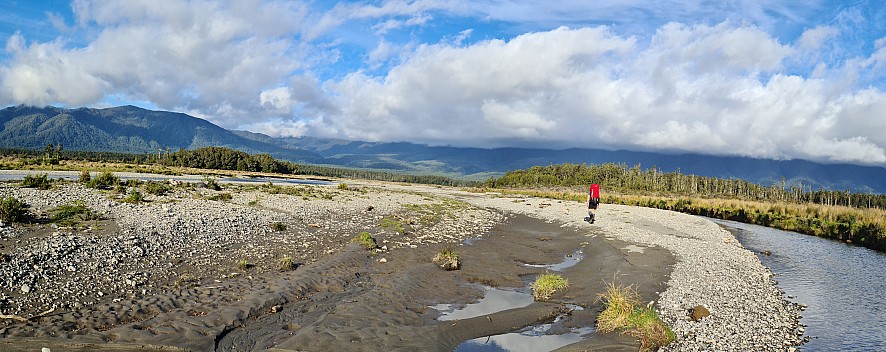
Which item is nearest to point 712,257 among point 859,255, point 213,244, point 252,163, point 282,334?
point 859,255

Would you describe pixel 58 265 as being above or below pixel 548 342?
above

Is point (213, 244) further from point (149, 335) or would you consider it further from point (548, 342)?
point (548, 342)

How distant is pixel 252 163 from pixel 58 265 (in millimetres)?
166137

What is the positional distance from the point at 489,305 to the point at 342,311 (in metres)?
5.08

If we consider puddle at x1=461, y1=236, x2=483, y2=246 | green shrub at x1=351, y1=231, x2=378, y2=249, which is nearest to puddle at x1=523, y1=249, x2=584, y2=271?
puddle at x1=461, y1=236, x2=483, y2=246

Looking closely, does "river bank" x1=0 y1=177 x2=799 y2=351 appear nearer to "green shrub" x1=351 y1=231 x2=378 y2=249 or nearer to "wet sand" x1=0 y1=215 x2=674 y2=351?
"wet sand" x1=0 y1=215 x2=674 y2=351

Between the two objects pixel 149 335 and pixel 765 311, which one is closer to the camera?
pixel 149 335

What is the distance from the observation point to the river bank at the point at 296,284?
10.4m

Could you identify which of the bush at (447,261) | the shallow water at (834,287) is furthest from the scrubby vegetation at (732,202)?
the bush at (447,261)

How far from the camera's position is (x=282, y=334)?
10.6 m

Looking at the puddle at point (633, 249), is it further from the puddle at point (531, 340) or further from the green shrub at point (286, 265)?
the green shrub at point (286, 265)

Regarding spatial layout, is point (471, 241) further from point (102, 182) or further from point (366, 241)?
point (102, 182)

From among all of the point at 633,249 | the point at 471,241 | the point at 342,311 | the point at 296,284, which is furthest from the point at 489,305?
the point at 633,249

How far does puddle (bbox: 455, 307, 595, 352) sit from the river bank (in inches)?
15.1
